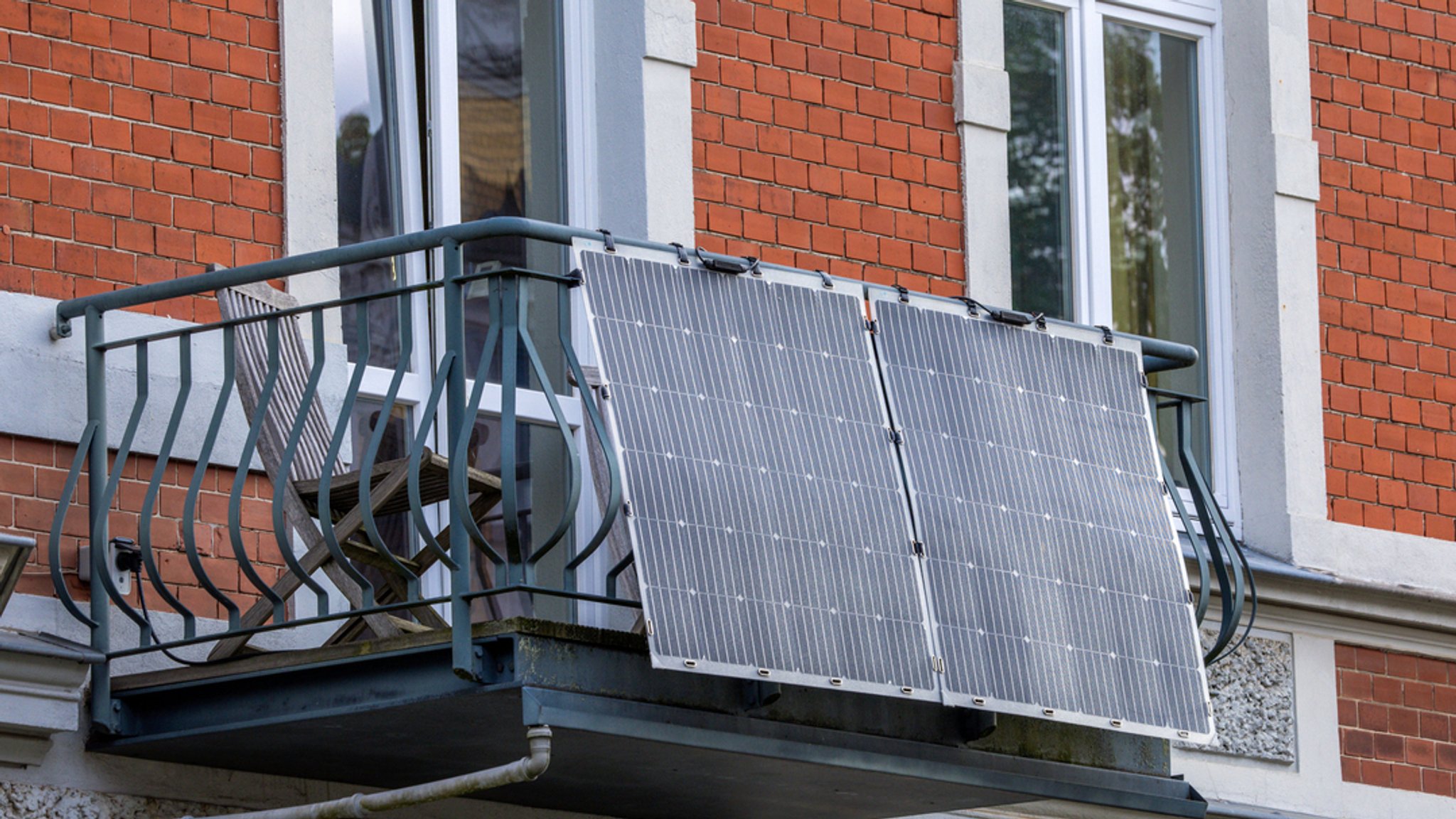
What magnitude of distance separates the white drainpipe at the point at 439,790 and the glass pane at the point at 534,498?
1587mm

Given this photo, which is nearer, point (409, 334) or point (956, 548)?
point (409, 334)

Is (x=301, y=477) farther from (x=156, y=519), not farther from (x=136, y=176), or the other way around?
(x=136, y=176)

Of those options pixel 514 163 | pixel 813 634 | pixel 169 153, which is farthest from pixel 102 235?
pixel 813 634

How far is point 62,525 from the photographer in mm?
6926

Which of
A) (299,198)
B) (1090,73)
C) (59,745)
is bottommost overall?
(59,745)

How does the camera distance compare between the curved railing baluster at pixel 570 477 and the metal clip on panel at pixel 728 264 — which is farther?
the metal clip on panel at pixel 728 264

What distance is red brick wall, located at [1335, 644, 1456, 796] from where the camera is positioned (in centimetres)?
947

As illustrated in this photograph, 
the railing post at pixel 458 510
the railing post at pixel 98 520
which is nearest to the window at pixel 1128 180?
the railing post at pixel 458 510

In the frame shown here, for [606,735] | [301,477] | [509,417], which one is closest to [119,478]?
[301,477]

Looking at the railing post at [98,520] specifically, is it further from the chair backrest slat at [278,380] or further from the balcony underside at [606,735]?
the chair backrest slat at [278,380]

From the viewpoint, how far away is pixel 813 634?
21.9 ft

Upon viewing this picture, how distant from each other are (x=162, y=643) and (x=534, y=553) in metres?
1.14

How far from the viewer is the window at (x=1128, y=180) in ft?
32.1

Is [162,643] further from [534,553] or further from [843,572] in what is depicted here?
[843,572]
